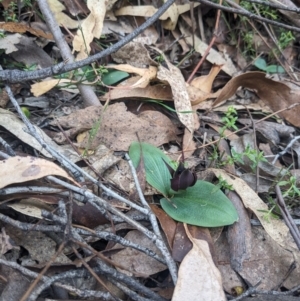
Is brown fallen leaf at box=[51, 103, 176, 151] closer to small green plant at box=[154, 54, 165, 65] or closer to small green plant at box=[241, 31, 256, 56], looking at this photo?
small green plant at box=[154, 54, 165, 65]

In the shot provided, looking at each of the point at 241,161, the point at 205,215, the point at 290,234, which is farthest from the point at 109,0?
the point at 290,234

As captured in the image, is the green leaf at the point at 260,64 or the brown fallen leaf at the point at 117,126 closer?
the brown fallen leaf at the point at 117,126

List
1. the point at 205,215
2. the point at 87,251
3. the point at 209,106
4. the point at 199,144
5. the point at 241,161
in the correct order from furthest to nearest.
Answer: the point at 209,106, the point at 199,144, the point at 241,161, the point at 205,215, the point at 87,251

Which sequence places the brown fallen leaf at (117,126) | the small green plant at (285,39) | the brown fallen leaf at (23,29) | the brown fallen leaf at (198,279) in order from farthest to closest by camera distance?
the small green plant at (285,39)
the brown fallen leaf at (23,29)
the brown fallen leaf at (117,126)
the brown fallen leaf at (198,279)

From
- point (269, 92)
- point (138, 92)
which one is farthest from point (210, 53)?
point (138, 92)

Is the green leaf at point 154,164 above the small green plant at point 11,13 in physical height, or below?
below

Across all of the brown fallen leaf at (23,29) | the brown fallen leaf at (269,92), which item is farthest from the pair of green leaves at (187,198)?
the brown fallen leaf at (23,29)

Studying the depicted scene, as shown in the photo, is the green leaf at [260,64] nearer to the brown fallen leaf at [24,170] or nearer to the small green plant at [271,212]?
the small green plant at [271,212]

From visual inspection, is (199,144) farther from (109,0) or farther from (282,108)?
(109,0)
